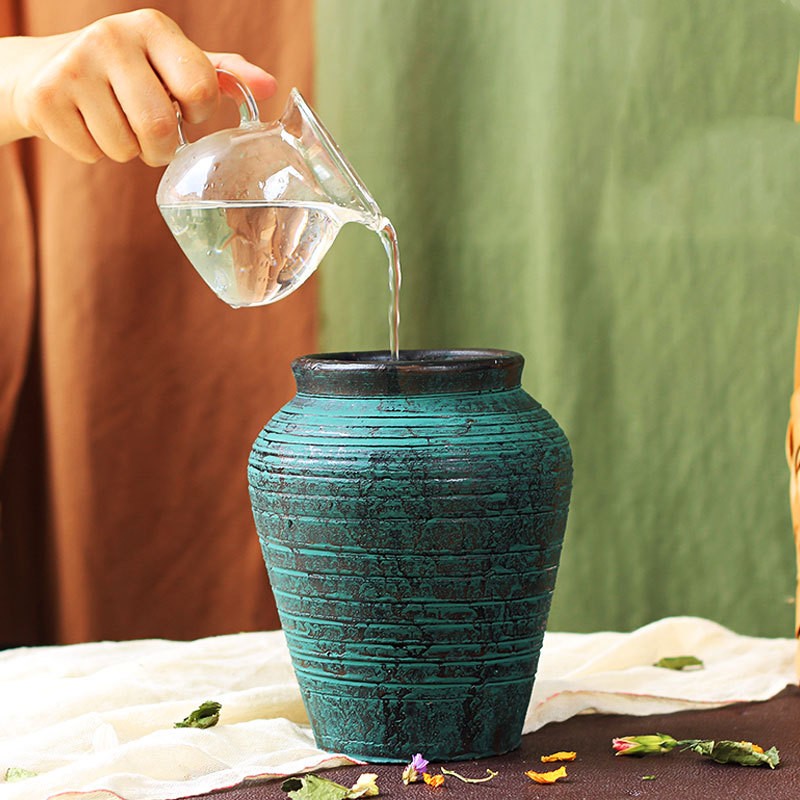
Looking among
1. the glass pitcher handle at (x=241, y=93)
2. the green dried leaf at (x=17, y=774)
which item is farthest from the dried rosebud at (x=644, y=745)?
the glass pitcher handle at (x=241, y=93)

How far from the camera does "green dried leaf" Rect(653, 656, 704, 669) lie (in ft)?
4.44

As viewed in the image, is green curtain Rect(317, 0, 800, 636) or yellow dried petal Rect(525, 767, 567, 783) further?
green curtain Rect(317, 0, 800, 636)

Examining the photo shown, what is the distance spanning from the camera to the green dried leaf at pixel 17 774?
105 centimetres

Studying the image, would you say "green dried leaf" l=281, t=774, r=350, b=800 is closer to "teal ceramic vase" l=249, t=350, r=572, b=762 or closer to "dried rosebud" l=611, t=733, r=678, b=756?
"teal ceramic vase" l=249, t=350, r=572, b=762

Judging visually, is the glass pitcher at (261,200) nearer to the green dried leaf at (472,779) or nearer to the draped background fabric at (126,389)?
the green dried leaf at (472,779)

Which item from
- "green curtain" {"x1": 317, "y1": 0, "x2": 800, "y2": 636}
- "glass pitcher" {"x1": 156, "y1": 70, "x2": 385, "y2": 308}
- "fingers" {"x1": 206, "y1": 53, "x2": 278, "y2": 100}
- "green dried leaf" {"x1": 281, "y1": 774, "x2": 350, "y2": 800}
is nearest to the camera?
"green dried leaf" {"x1": 281, "y1": 774, "x2": 350, "y2": 800}

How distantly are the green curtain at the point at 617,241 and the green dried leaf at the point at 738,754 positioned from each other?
26.4 inches

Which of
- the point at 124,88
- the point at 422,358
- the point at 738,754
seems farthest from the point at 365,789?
the point at 124,88

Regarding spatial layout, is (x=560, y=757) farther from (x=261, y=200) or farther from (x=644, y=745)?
(x=261, y=200)

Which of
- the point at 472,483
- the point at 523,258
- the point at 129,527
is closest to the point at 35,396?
the point at 129,527

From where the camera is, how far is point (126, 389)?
70.8 inches

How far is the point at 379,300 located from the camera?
176cm

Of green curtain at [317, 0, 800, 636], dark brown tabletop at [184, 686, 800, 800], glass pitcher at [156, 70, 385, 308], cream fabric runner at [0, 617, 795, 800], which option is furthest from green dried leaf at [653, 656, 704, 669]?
glass pitcher at [156, 70, 385, 308]

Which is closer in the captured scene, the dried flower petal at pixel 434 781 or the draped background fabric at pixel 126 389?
the dried flower petal at pixel 434 781
